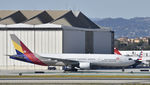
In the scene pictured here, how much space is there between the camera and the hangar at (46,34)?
128 meters

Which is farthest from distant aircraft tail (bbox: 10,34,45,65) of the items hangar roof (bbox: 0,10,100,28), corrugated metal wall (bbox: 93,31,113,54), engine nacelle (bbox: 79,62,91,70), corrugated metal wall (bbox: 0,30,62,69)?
corrugated metal wall (bbox: 93,31,113,54)

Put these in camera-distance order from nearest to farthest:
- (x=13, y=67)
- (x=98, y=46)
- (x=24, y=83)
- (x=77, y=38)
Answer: (x=24, y=83), (x=13, y=67), (x=77, y=38), (x=98, y=46)

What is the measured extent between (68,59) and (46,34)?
808 inches

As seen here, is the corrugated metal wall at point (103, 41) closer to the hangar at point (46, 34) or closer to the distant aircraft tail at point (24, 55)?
the hangar at point (46, 34)

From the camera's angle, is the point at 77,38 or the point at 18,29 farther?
the point at 77,38

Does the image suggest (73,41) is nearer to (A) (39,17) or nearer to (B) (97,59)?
(A) (39,17)

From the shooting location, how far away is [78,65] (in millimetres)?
109062

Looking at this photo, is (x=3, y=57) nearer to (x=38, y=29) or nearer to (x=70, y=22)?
(x=38, y=29)

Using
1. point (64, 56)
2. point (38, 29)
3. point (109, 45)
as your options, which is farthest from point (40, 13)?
point (64, 56)

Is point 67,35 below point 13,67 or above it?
above

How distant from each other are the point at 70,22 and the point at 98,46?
41.2 feet

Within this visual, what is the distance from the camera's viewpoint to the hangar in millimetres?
127562

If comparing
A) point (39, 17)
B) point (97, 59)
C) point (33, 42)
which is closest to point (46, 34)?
point (33, 42)

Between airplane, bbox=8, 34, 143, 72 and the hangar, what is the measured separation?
16.8 metres
